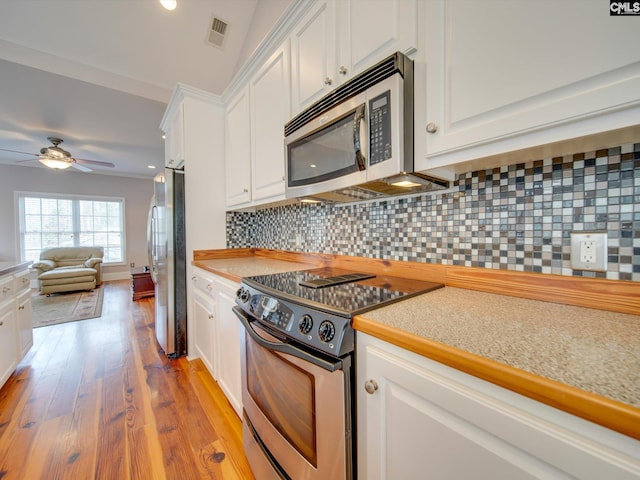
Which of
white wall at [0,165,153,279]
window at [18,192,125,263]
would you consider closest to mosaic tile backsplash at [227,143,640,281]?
white wall at [0,165,153,279]

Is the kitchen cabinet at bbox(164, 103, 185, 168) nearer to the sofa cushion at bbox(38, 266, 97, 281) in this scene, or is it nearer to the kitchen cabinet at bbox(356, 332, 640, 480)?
the kitchen cabinet at bbox(356, 332, 640, 480)

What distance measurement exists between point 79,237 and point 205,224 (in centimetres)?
566

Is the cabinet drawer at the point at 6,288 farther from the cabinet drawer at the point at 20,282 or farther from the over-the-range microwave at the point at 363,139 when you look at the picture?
the over-the-range microwave at the point at 363,139

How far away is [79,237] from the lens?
585 cm

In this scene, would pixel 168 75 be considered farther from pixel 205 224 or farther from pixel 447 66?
pixel 447 66

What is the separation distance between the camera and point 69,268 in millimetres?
4949

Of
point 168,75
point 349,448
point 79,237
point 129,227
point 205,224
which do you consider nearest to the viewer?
point 349,448

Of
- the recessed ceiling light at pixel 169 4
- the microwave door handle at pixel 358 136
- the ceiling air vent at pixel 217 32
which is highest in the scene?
the ceiling air vent at pixel 217 32

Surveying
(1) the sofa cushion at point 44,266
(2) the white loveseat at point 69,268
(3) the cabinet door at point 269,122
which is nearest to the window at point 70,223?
(2) the white loveseat at point 69,268

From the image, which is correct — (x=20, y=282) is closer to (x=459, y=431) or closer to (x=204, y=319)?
(x=204, y=319)

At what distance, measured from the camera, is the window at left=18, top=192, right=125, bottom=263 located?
5.34 meters

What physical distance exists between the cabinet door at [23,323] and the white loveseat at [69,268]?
3030 mm

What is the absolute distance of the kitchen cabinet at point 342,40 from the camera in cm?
92

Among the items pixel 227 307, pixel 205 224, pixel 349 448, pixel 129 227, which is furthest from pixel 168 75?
pixel 129 227
